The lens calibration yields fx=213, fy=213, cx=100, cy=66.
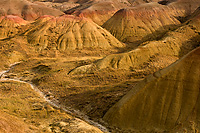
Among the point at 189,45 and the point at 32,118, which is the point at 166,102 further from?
the point at 189,45

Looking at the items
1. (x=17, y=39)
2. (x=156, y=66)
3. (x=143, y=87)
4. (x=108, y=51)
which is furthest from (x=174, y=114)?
(x=17, y=39)

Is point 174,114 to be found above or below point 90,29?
above

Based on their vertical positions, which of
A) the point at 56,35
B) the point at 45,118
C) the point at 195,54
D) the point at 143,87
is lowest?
the point at 56,35

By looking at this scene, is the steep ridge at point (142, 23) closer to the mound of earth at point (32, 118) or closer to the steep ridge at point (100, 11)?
Answer: the steep ridge at point (100, 11)

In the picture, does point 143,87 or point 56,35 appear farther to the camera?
point 56,35

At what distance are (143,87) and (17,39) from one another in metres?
43.5

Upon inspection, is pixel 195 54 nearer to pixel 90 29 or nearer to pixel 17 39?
pixel 90 29

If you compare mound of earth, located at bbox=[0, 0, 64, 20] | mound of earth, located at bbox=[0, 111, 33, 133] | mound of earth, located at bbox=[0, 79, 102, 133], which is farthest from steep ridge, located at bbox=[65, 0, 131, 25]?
mound of earth, located at bbox=[0, 111, 33, 133]

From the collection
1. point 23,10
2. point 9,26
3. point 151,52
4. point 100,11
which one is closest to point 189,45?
point 151,52

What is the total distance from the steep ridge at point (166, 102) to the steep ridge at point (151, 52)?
608 inches

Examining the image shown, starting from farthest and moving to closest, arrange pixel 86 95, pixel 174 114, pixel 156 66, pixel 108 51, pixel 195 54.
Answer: pixel 108 51, pixel 156 66, pixel 86 95, pixel 195 54, pixel 174 114

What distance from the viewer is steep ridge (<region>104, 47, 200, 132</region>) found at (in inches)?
635

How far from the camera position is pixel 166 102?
17.0 meters

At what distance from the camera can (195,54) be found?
17438 millimetres
